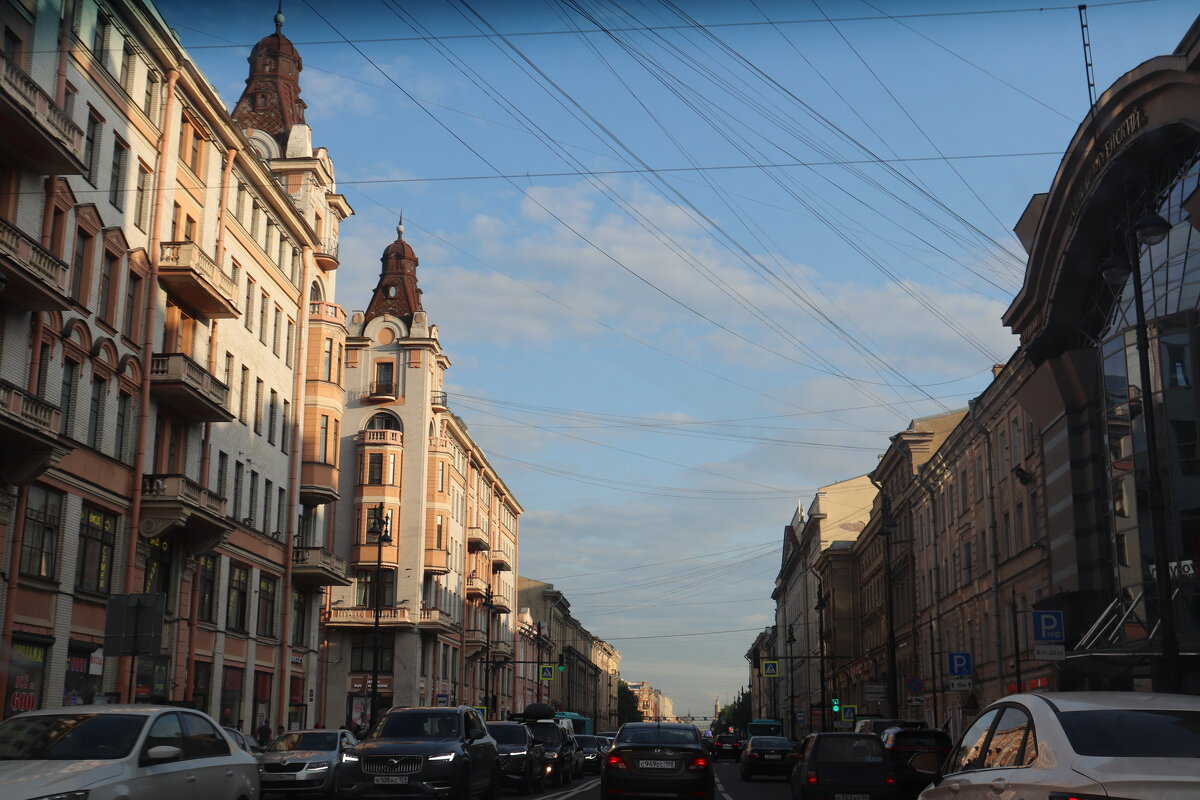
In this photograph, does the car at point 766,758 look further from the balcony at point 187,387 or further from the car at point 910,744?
the balcony at point 187,387

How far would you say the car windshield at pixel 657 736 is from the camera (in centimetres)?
1938

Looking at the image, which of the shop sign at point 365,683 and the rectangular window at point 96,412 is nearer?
the rectangular window at point 96,412

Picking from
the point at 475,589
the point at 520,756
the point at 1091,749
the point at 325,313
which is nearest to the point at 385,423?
the point at 475,589

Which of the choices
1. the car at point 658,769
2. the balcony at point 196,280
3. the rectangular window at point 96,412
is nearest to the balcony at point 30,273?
the rectangular window at point 96,412

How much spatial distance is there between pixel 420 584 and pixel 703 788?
53354 mm

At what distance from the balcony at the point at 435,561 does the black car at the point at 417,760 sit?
52.0 m

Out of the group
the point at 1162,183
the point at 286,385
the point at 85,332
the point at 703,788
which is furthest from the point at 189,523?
the point at 1162,183

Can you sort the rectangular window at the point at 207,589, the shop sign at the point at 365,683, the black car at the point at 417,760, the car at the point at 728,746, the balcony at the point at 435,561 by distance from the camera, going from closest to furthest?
1. the black car at the point at 417,760
2. the rectangular window at the point at 207,589
3. the shop sign at the point at 365,683
4. the balcony at the point at 435,561
5. the car at the point at 728,746

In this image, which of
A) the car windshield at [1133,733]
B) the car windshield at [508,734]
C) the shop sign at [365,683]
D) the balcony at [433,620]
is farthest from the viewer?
the balcony at [433,620]

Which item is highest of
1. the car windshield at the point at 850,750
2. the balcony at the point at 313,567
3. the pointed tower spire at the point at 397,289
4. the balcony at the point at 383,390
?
the pointed tower spire at the point at 397,289

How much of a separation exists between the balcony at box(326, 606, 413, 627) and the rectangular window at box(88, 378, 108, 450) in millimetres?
36548

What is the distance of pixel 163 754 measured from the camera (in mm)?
11305

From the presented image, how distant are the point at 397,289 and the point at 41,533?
49386 mm

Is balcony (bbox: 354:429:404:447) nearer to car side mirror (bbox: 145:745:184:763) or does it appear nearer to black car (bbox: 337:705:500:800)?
black car (bbox: 337:705:500:800)
